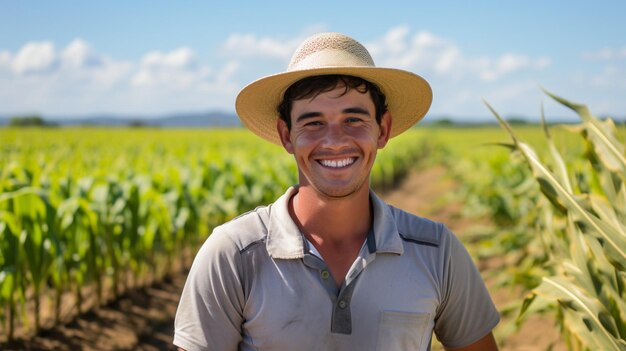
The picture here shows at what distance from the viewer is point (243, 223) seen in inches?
60.0

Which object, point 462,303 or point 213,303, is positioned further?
point 462,303

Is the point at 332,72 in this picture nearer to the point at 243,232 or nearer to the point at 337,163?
the point at 337,163

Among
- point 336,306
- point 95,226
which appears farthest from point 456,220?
point 336,306

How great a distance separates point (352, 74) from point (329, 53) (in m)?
0.07

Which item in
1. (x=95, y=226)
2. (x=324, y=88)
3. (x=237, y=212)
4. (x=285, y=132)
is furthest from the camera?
(x=237, y=212)

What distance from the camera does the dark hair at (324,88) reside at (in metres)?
1.52

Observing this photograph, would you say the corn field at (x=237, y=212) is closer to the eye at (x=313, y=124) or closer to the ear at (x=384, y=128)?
the ear at (x=384, y=128)

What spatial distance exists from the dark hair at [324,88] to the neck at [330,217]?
21cm

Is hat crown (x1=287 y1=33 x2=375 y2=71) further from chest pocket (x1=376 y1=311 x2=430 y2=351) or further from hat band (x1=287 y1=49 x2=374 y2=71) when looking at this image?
chest pocket (x1=376 y1=311 x2=430 y2=351)

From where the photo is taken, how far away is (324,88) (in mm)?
1519

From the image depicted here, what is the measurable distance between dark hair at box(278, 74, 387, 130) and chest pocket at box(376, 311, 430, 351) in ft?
1.59

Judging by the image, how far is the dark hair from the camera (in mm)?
1524

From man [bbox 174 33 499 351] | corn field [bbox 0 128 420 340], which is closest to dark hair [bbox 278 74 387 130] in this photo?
man [bbox 174 33 499 351]

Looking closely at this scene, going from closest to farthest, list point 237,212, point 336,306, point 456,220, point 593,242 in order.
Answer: point 336,306, point 593,242, point 237,212, point 456,220
